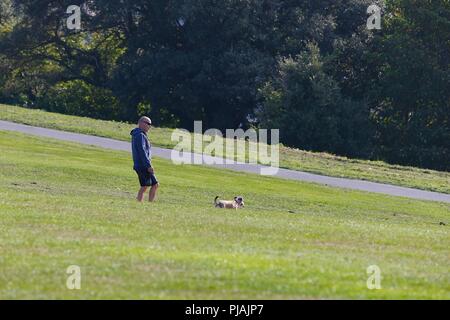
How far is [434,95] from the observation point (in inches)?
2443

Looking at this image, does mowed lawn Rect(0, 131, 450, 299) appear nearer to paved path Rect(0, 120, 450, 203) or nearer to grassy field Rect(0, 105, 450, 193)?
paved path Rect(0, 120, 450, 203)

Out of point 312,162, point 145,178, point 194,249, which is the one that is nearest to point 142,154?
point 145,178

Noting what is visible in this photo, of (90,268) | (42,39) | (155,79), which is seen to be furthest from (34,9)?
(90,268)

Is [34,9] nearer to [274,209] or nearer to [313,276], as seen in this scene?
[274,209]

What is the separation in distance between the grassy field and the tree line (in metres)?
14.9

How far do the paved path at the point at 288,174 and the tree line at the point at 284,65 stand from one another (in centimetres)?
A: 1879

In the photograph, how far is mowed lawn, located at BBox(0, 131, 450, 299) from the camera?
12.3 metres

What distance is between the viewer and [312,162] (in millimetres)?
39500

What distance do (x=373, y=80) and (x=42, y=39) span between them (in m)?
21.6

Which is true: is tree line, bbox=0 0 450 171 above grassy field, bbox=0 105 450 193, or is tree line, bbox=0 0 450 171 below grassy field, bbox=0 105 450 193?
above

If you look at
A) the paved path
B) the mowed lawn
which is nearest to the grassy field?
the paved path

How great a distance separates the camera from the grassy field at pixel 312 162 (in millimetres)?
36969

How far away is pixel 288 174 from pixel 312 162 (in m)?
3.86

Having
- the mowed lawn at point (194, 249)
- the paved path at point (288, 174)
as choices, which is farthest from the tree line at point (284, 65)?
the mowed lawn at point (194, 249)
